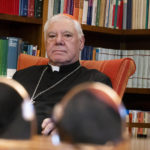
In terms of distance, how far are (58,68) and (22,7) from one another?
769 millimetres

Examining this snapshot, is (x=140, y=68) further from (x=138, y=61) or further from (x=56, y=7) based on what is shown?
(x=56, y=7)

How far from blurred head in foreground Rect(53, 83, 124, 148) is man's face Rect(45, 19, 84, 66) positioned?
1.51 metres

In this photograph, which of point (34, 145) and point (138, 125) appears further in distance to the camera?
point (138, 125)

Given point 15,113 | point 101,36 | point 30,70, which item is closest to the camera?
point 15,113

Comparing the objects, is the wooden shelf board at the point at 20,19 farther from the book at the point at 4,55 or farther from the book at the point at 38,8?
the book at the point at 4,55

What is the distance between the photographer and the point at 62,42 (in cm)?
222

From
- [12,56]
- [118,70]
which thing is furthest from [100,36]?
[118,70]

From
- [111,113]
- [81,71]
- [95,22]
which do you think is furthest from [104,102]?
[95,22]

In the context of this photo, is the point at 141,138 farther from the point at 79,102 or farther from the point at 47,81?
the point at 79,102

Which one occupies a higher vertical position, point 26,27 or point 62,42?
point 26,27

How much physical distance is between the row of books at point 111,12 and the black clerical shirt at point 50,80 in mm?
802

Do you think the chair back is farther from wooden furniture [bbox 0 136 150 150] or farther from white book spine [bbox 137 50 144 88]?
wooden furniture [bbox 0 136 150 150]

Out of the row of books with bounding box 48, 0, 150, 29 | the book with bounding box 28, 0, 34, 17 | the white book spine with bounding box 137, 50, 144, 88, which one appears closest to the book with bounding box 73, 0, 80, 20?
the row of books with bounding box 48, 0, 150, 29

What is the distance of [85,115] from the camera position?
676 millimetres
